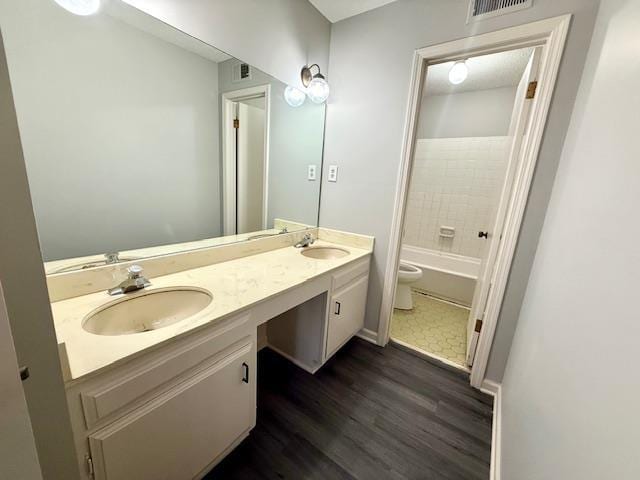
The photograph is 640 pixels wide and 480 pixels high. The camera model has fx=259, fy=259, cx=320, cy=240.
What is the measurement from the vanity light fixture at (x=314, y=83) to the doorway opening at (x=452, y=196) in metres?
1.09

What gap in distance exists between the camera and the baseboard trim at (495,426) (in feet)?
3.90

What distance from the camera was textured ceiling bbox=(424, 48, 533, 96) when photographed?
216cm

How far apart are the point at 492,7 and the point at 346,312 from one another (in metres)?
1.95

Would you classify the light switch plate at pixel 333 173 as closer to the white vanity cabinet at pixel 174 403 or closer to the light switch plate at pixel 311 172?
the light switch plate at pixel 311 172

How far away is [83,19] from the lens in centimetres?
94

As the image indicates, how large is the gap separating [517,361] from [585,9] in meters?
1.68

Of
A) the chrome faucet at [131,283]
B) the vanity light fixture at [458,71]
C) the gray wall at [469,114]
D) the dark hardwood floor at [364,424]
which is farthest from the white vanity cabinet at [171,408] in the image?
the gray wall at [469,114]

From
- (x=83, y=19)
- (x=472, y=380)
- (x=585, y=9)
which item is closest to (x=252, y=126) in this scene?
(x=83, y=19)

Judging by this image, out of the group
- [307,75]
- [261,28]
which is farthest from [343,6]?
[261,28]

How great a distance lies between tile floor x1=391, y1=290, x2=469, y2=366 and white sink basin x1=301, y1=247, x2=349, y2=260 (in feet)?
2.88

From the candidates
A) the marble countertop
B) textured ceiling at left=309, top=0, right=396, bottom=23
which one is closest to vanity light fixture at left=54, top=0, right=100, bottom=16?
the marble countertop

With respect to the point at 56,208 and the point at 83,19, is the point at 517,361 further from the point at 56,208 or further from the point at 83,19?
the point at 83,19

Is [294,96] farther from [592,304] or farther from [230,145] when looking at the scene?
[592,304]

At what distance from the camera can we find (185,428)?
2.97 ft
